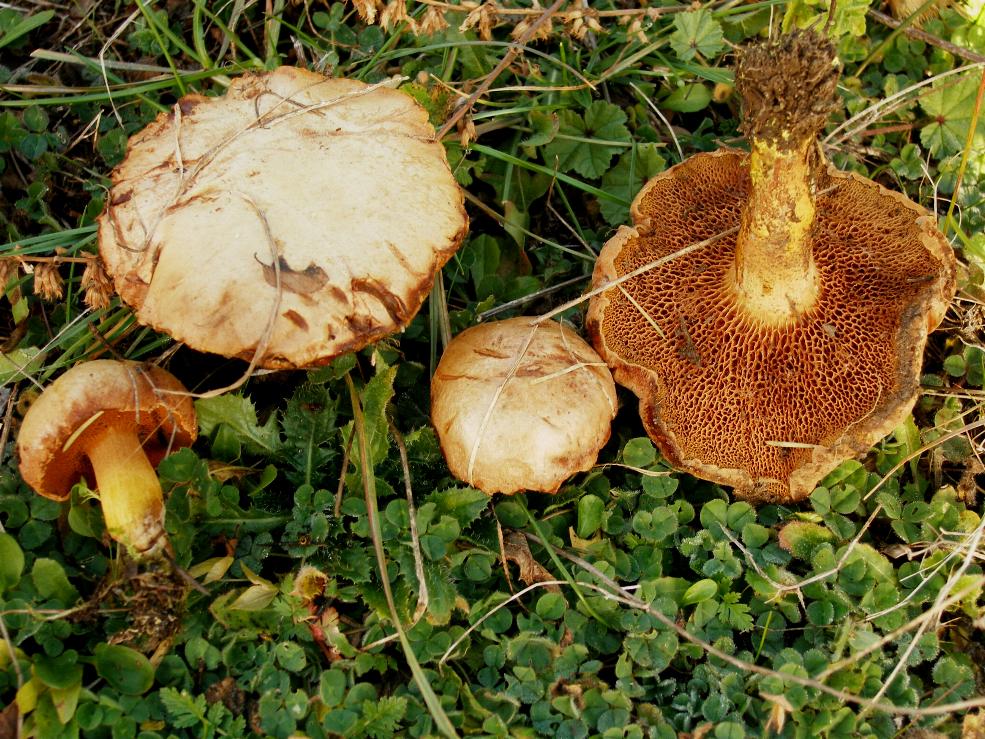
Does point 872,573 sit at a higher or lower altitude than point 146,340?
lower

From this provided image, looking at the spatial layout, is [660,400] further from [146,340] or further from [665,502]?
[146,340]

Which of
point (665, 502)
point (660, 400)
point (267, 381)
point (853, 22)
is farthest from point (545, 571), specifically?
A: point (853, 22)

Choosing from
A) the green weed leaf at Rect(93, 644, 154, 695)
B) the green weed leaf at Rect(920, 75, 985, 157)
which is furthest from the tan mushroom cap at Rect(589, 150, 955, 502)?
the green weed leaf at Rect(93, 644, 154, 695)

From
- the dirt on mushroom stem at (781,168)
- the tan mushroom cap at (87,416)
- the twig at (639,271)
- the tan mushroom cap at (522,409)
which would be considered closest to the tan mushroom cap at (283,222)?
the tan mushroom cap at (87,416)

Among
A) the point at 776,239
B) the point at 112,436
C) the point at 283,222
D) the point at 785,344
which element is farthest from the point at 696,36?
the point at 112,436

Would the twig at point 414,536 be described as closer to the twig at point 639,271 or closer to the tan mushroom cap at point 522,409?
the tan mushroom cap at point 522,409

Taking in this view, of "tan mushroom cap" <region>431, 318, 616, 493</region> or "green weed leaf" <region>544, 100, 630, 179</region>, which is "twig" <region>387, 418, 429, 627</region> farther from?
"green weed leaf" <region>544, 100, 630, 179</region>

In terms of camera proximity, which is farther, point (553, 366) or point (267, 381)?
point (267, 381)
